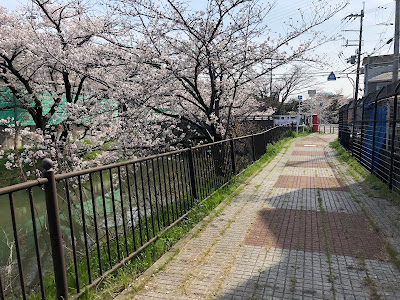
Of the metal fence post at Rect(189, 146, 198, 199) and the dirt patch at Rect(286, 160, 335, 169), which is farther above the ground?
the metal fence post at Rect(189, 146, 198, 199)

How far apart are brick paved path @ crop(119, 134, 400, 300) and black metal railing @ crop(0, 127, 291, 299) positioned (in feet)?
1.68

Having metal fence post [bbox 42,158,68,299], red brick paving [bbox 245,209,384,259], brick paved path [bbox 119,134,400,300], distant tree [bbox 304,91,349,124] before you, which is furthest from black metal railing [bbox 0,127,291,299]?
distant tree [bbox 304,91,349,124]

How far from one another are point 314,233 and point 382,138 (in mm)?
4264

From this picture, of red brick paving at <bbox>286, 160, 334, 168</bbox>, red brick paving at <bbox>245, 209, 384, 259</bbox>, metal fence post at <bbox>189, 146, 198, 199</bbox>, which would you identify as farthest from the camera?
red brick paving at <bbox>286, 160, 334, 168</bbox>

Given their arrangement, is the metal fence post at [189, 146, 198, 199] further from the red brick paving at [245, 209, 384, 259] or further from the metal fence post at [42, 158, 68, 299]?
the metal fence post at [42, 158, 68, 299]

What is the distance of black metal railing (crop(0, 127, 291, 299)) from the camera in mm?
2328

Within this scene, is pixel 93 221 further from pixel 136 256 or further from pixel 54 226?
pixel 54 226

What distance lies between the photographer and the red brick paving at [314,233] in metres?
3.67

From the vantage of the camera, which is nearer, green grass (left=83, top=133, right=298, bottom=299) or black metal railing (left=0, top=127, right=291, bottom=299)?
black metal railing (left=0, top=127, right=291, bottom=299)

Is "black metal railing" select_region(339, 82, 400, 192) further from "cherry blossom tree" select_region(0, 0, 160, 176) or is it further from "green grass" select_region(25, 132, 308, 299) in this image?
"cherry blossom tree" select_region(0, 0, 160, 176)

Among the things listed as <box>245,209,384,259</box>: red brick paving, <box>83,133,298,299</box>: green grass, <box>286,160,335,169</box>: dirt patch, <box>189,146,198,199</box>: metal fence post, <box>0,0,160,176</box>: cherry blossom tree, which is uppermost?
<box>0,0,160,176</box>: cherry blossom tree

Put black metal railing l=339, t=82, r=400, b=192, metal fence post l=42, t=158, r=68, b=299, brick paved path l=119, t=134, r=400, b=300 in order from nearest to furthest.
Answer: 1. metal fence post l=42, t=158, r=68, b=299
2. brick paved path l=119, t=134, r=400, b=300
3. black metal railing l=339, t=82, r=400, b=192

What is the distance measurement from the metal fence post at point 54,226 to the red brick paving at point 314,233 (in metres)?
2.28

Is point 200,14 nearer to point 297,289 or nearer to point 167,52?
point 167,52
